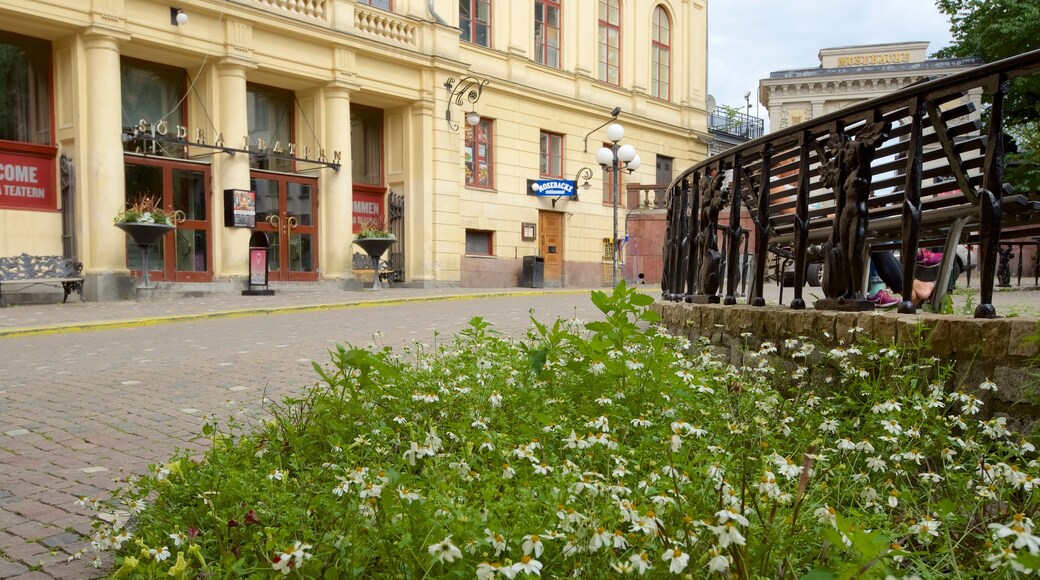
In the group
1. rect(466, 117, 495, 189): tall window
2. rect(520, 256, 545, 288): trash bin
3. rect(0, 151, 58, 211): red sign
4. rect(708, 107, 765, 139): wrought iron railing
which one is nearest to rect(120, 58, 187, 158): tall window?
rect(0, 151, 58, 211): red sign

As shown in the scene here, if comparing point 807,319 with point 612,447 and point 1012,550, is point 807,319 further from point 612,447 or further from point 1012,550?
point 1012,550

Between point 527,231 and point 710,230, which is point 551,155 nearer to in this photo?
point 527,231

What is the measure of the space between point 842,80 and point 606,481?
49.4 metres

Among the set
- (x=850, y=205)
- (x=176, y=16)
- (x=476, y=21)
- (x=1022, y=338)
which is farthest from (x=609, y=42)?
(x=1022, y=338)

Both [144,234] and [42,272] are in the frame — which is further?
[144,234]

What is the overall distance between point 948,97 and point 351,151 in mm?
19831

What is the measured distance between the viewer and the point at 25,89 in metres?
16.5

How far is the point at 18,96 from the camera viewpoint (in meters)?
16.4

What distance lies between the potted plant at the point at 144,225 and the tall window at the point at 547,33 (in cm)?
1384

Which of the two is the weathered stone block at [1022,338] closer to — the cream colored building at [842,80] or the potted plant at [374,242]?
the potted plant at [374,242]

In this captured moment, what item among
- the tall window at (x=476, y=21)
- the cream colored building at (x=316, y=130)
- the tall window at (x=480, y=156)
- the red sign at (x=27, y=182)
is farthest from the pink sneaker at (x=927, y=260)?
the tall window at (x=476, y=21)

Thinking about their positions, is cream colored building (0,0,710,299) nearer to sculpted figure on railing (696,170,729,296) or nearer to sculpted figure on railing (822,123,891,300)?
sculpted figure on railing (696,170,729,296)

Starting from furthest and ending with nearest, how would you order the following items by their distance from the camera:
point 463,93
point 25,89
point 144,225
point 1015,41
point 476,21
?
point 1015,41 < point 476,21 < point 463,93 < point 25,89 < point 144,225

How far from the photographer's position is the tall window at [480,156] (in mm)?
24031
